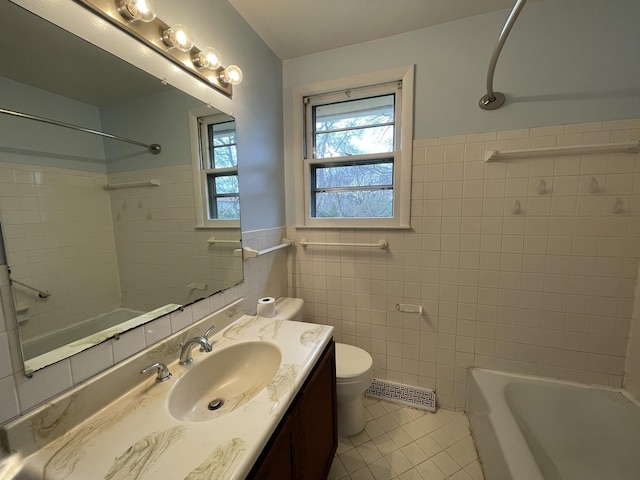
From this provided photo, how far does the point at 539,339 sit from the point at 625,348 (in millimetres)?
395

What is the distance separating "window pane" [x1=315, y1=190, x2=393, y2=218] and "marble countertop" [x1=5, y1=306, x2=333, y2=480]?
49.4 inches

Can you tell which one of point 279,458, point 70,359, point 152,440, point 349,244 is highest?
point 349,244

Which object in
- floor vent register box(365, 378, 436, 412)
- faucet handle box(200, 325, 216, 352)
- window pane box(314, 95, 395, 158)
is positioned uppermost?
→ window pane box(314, 95, 395, 158)

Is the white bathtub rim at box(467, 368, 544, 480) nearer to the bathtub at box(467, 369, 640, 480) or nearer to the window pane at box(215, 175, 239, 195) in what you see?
the bathtub at box(467, 369, 640, 480)

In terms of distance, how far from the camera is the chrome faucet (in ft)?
3.15

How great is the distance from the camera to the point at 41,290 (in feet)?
2.24

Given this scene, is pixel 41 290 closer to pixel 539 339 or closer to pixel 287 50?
pixel 287 50

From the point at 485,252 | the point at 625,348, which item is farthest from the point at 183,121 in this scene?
the point at 625,348

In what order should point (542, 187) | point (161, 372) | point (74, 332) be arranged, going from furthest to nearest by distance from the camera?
1. point (542, 187)
2. point (161, 372)
3. point (74, 332)

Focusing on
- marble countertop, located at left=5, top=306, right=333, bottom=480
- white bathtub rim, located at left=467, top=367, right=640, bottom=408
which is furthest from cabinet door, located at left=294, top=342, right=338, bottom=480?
white bathtub rim, located at left=467, top=367, right=640, bottom=408

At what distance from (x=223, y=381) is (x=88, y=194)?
84cm

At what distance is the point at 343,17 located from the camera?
1.46 m

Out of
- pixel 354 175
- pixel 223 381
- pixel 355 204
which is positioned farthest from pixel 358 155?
pixel 223 381

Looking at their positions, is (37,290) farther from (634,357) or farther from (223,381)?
(634,357)
